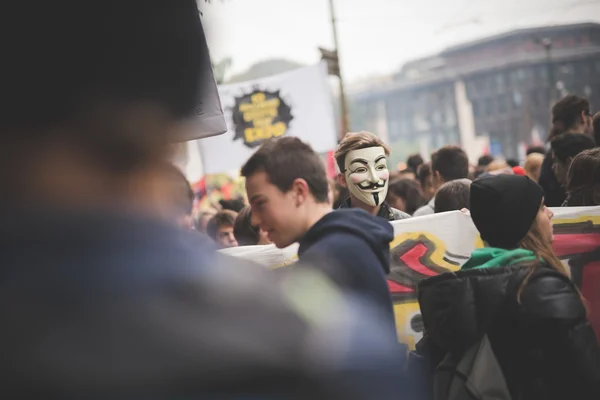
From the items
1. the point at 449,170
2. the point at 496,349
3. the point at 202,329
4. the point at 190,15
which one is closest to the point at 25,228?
the point at 202,329

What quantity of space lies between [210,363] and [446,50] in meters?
118

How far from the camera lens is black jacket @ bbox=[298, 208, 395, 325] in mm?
1591

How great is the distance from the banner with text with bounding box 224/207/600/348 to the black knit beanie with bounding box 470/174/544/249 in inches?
43.7

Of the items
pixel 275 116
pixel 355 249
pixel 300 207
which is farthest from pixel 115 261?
pixel 275 116

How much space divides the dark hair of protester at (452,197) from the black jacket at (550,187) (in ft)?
4.05

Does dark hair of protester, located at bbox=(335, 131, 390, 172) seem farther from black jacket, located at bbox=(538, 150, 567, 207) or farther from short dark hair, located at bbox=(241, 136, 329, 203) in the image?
short dark hair, located at bbox=(241, 136, 329, 203)

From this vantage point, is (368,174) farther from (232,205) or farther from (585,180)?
(232,205)

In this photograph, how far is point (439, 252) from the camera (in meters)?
4.11

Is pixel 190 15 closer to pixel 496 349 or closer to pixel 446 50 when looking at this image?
pixel 496 349

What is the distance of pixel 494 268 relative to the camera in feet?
8.97

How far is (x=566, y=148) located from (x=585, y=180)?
4.00ft

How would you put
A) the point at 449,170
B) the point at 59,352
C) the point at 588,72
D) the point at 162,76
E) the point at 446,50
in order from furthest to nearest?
1. the point at 446,50
2. the point at 588,72
3. the point at 449,170
4. the point at 162,76
5. the point at 59,352

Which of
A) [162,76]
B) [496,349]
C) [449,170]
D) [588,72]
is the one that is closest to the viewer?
[162,76]

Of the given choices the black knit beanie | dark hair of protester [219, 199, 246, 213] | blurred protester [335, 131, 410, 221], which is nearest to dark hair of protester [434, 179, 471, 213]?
blurred protester [335, 131, 410, 221]
